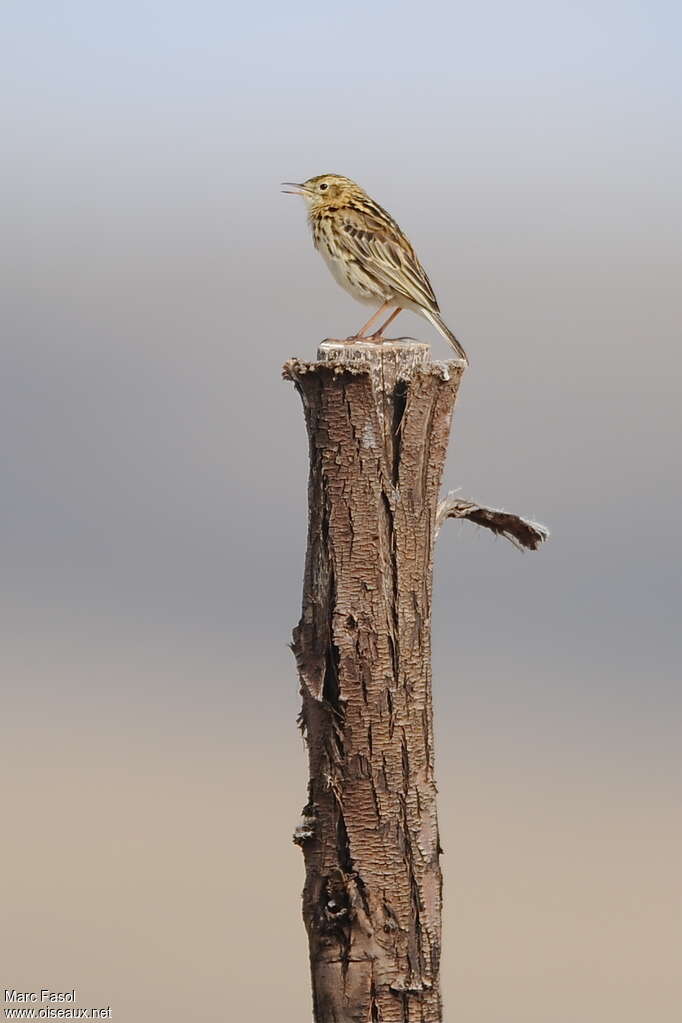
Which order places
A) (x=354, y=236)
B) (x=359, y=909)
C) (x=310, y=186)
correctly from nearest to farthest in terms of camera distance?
(x=359, y=909) → (x=354, y=236) → (x=310, y=186)

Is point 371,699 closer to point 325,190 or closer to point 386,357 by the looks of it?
point 386,357

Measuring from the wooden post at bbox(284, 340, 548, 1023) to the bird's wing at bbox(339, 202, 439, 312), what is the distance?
1.66 metres

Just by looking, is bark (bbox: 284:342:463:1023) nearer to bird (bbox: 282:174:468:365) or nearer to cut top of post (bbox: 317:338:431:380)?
cut top of post (bbox: 317:338:431:380)

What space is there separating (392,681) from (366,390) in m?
1.03

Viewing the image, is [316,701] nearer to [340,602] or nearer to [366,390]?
[340,602]

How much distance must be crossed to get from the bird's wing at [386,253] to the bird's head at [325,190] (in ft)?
0.85

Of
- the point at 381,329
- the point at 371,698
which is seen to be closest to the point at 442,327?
the point at 381,329

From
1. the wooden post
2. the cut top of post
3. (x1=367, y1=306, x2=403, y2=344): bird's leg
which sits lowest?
the wooden post

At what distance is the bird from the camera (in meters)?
6.09

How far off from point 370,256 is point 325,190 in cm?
86

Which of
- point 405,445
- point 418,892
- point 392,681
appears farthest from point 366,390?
point 418,892

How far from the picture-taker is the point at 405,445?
14.6 ft

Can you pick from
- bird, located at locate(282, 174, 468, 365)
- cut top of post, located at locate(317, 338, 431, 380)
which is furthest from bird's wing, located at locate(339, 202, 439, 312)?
cut top of post, located at locate(317, 338, 431, 380)

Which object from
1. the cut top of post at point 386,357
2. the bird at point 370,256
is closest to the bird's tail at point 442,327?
the bird at point 370,256
